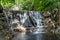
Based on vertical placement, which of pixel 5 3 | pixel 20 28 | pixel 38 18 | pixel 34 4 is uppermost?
pixel 5 3

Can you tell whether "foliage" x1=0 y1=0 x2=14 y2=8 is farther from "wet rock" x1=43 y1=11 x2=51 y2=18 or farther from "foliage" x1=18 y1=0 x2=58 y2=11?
"wet rock" x1=43 y1=11 x2=51 y2=18

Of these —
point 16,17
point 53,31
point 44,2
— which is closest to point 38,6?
point 44,2

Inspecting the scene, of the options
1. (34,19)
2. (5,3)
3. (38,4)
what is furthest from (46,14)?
(5,3)

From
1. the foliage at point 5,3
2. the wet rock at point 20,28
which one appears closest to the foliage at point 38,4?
the foliage at point 5,3

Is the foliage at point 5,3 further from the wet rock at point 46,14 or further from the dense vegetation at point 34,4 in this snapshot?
the wet rock at point 46,14

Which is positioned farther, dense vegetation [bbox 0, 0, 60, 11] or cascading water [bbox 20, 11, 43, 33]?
dense vegetation [bbox 0, 0, 60, 11]

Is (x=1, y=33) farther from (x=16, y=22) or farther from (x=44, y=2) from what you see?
(x=44, y=2)

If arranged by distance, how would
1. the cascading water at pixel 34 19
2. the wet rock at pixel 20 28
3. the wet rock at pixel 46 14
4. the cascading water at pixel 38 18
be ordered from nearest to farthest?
the wet rock at pixel 20 28 < the cascading water at pixel 34 19 < the cascading water at pixel 38 18 < the wet rock at pixel 46 14

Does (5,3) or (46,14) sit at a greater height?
(5,3)

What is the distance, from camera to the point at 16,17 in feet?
70.2

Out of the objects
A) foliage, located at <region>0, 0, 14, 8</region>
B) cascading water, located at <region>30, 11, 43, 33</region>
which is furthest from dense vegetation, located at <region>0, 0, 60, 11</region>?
cascading water, located at <region>30, 11, 43, 33</region>

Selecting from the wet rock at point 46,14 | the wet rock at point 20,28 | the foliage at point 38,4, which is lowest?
the wet rock at point 20,28

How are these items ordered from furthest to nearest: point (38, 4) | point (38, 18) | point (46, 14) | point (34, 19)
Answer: point (38, 4), point (38, 18), point (46, 14), point (34, 19)

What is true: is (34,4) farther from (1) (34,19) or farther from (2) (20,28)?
(2) (20,28)
